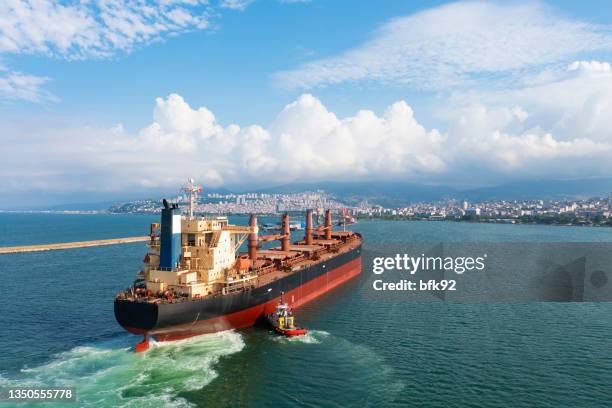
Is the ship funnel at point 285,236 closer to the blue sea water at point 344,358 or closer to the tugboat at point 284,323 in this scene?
the blue sea water at point 344,358

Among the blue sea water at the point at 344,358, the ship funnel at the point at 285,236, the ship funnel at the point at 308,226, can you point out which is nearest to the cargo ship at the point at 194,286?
the blue sea water at the point at 344,358

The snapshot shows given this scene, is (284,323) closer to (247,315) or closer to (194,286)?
(247,315)

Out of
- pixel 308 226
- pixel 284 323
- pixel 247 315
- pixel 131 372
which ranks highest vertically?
pixel 308 226

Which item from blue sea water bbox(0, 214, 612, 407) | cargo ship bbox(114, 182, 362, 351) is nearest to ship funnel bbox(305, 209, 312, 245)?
cargo ship bbox(114, 182, 362, 351)

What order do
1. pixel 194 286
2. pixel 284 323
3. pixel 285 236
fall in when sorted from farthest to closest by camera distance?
pixel 285 236 < pixel 284 323 < pixel 194 286

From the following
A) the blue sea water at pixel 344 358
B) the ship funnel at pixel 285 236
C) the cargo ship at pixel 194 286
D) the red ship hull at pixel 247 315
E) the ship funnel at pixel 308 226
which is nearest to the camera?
the blue sea water at pixel 344 358

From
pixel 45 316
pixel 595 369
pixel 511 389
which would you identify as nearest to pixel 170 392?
pixel 511 389

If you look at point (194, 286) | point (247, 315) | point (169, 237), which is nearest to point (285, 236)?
point (247, 315)
